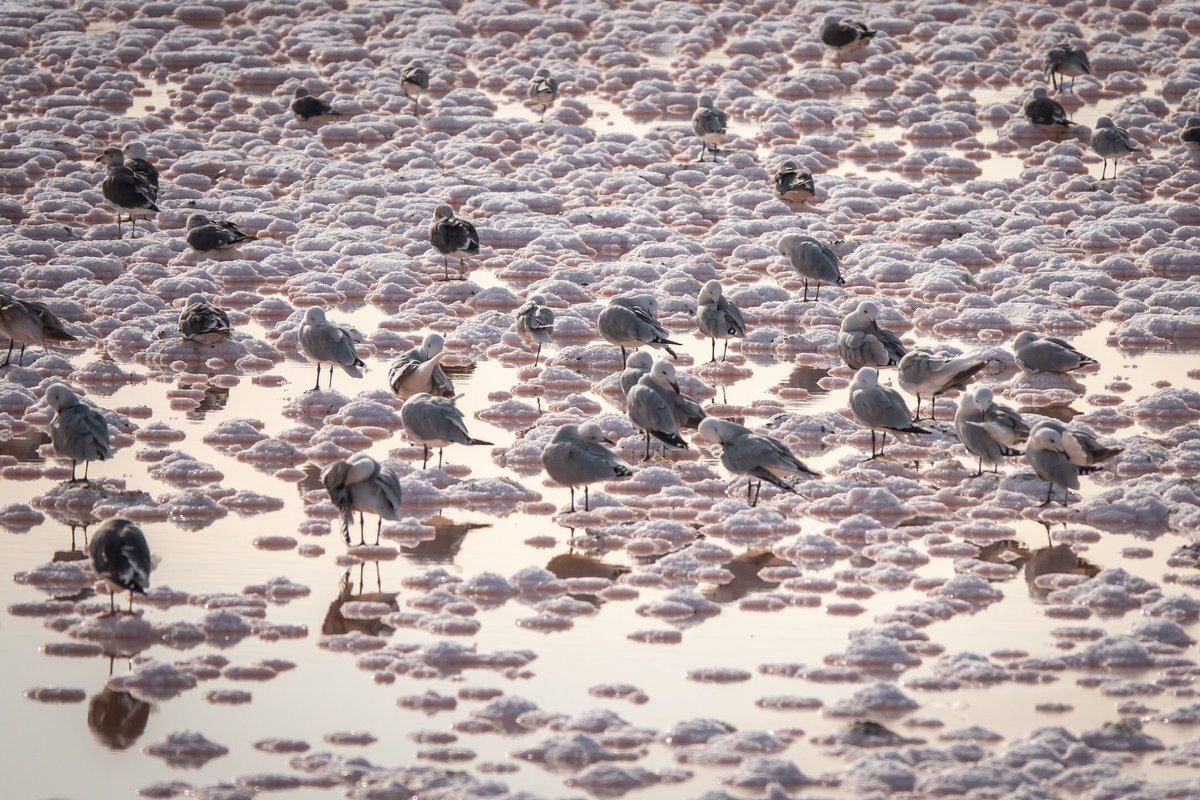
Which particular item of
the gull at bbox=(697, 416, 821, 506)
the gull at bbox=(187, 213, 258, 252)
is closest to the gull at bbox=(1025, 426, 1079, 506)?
the gull at bbox=(697, 416, 821, 506)

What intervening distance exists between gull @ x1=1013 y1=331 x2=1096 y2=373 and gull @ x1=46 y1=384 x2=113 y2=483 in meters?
6.27

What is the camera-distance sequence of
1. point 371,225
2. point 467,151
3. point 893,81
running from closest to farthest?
point 371,225 < point 467,151 < point 893,81

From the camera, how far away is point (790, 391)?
40.7ft

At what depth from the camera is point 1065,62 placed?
69.1ft

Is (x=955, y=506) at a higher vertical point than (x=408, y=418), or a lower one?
lower

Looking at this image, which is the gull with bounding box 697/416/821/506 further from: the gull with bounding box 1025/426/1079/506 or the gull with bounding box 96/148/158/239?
the gull with bounding box 96/148/158/239

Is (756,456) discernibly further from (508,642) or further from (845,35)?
(845,35)

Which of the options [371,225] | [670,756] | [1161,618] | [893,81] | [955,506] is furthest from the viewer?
[893,81]

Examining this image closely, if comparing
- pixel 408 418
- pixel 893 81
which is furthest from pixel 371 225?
pixel 893 81

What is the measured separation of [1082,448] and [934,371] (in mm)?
1509

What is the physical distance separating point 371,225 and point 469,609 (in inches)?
319

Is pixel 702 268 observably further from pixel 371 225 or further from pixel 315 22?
pixel 315 22

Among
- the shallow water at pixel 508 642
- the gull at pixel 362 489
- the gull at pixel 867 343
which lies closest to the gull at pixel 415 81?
the shallow water at pixel 508 642

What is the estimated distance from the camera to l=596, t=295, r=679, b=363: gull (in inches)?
484
